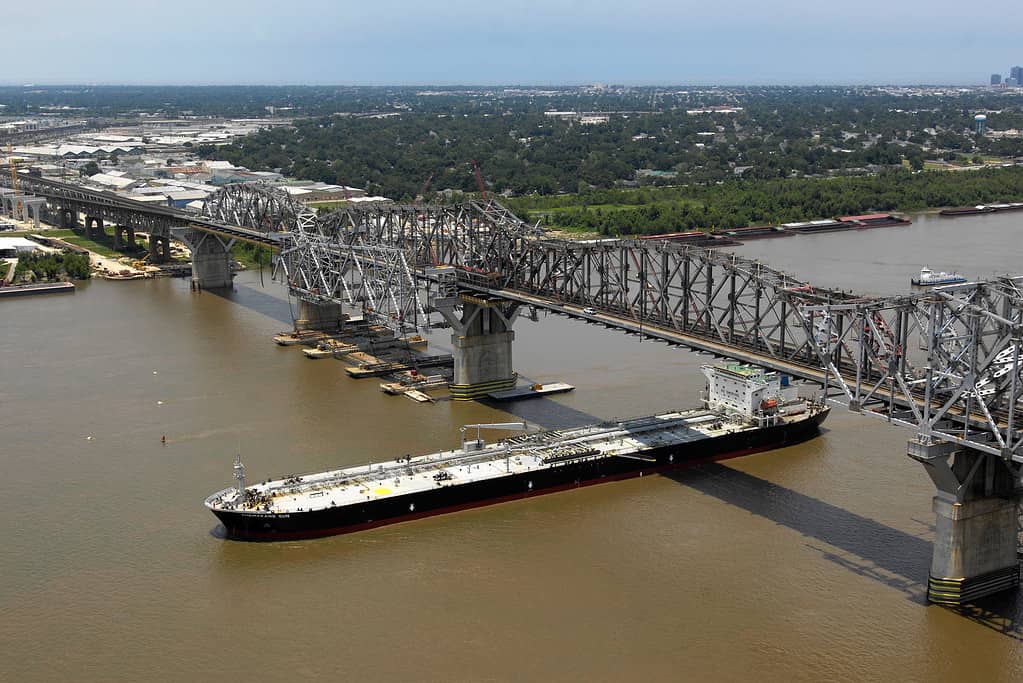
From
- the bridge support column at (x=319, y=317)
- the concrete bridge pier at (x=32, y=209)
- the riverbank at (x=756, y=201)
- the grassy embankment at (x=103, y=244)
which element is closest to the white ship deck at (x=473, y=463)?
the bridge support column at (x=319, y=317)

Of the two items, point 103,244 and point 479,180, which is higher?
point 479,180

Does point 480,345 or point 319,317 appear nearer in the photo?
point 480,345

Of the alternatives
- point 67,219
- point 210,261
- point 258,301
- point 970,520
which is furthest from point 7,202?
point 970,520

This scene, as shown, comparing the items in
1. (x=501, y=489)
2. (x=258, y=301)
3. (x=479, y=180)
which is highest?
(x=479, y=180)

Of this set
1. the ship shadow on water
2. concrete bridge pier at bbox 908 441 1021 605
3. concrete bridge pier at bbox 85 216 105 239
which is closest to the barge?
the ship shadow on water

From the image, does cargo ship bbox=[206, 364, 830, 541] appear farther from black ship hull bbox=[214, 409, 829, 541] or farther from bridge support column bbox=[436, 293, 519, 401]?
bridge support column bbox=[436, 293, 519, 401]

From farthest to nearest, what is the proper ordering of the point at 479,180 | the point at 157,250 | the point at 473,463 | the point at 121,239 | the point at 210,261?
the point at 479,180, the point at 121,239, the point at 157,250, the point at 210,261, the point at 473,463

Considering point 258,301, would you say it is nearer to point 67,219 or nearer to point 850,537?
point 67,219

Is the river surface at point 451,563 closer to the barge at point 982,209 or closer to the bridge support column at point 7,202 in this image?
the bridge support column at point 7,202
